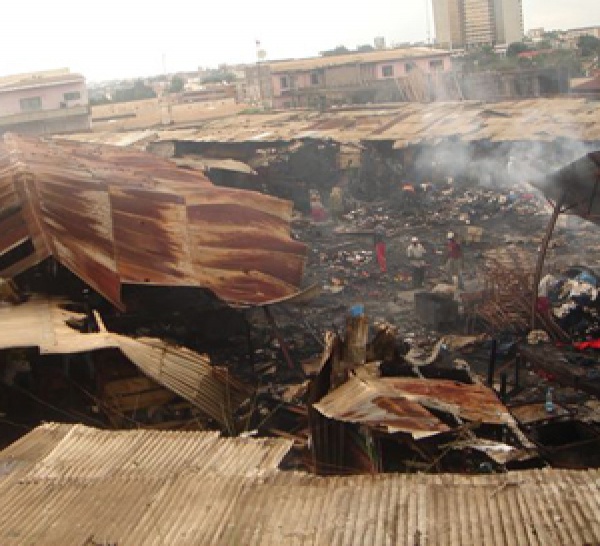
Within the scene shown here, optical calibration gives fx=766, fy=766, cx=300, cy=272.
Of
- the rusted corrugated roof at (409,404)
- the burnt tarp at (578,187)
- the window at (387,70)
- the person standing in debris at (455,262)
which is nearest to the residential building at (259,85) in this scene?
the window at (387,70)

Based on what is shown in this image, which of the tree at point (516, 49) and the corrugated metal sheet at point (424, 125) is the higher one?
the tree at point (516, 49)

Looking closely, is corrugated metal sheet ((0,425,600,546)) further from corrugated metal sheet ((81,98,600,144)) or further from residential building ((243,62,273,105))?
residential building ((243,62,273,105))

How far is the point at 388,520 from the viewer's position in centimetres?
358

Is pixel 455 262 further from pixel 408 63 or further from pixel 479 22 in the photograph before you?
pixel 479 22

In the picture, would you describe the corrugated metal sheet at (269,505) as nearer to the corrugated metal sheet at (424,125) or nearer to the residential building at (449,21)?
the corrugated metal sheet at (424,125)

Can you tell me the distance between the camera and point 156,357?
7.20 metres

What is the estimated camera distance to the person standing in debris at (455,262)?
1403 centimetres

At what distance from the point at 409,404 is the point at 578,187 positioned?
20.2 feet

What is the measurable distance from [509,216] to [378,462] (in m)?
14.1

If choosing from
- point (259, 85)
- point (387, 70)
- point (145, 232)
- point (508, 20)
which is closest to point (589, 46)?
point (387, 70)

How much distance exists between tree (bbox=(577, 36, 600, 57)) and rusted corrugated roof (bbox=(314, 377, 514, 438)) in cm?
4392

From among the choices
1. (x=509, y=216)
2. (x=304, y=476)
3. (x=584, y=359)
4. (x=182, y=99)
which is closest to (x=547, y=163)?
(x=509, y=216)

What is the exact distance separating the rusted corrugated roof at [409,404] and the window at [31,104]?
4160 centimetres

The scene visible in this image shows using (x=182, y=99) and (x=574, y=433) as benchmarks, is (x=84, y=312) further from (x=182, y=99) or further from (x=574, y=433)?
(x=182, y=99)
